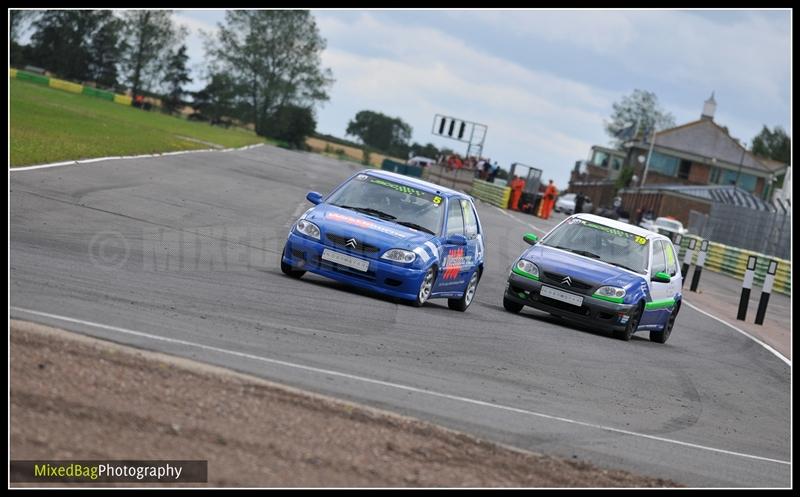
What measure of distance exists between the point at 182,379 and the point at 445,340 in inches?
212

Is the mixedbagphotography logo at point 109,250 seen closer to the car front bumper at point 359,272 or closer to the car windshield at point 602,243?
the car front bumper at point 359,272

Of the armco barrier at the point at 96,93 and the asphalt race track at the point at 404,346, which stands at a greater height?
the asphalt race track at the point at 404,346

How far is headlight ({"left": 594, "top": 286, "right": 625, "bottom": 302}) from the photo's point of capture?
55.5ft

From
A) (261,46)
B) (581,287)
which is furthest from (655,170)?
(581,287)

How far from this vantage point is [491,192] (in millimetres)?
63250

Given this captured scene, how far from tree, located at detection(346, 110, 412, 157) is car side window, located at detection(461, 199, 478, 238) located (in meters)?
143

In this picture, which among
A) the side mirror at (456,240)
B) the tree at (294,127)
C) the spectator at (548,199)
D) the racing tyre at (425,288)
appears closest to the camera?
the racing tyre at (425,288)

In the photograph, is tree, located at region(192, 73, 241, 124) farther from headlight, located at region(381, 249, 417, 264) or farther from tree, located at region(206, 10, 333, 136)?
headlight, located at region(381, 249, 417, 264)

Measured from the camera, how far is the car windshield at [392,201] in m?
15.6

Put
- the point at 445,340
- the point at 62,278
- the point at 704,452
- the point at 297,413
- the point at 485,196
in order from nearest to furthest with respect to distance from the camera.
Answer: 1. the point at 297,413
2. the point at 704,452
3. the point at 62,278
4. the point at 445,340
5. the point at 485,196

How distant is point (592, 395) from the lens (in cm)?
1132

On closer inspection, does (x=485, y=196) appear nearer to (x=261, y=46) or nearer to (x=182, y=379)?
(x=182, y=379)

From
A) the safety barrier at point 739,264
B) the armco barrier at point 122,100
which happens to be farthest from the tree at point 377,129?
the safety barrier at point 739,264

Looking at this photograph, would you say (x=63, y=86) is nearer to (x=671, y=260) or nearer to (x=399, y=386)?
(x=671, y=260)
